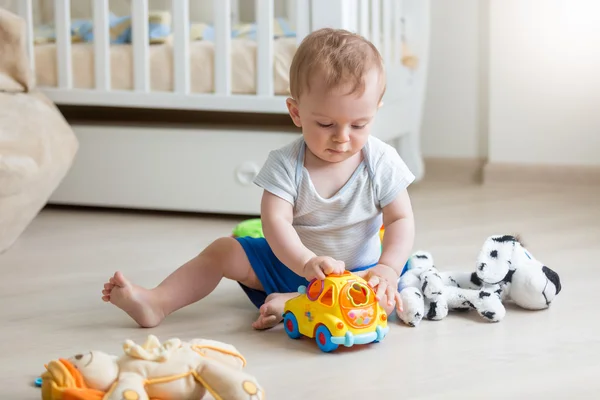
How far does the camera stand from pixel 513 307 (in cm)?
147

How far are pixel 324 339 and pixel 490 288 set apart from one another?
0.35 metres

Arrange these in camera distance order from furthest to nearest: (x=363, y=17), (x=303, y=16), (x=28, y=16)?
(x=28, y=16)
(x=363, y=17)
(x=303, y=16)

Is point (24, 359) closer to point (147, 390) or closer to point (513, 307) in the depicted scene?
point (147, 390)

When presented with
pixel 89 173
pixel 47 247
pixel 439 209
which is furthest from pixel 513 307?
pixel 89 173

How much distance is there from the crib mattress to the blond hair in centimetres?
83

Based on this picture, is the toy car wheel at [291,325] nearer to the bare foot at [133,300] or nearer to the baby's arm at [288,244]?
the baby's arm at [288,244]

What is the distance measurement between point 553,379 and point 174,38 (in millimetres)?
1386

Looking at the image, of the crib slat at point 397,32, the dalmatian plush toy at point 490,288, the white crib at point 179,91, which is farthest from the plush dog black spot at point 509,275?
the crib slat at point 397,32

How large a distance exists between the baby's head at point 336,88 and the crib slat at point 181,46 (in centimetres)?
93

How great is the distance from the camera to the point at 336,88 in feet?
4.13

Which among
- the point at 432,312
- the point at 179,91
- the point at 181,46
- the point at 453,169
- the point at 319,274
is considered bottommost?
the point at 453,169

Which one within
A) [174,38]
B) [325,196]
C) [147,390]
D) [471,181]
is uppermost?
[174,38]

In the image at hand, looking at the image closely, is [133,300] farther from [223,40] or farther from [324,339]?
[223,40]

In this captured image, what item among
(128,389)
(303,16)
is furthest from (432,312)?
(303,16)
